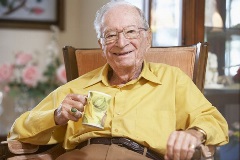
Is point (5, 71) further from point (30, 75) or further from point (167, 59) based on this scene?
point (167, 59)

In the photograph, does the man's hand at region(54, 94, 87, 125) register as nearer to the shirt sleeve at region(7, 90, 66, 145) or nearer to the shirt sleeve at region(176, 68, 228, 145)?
the shirt sleeve at region(7, 90, 66, 145)

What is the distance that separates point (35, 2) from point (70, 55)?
179 cm

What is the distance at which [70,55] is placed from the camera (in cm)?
205

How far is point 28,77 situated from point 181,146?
2.00 m

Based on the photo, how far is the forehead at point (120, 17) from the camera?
5.51ft

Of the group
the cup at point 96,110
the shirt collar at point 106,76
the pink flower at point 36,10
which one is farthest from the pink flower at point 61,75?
the cup at point 96,110

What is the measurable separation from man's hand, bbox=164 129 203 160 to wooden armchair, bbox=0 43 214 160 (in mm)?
236

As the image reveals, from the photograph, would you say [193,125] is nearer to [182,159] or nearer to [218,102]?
[182,159]

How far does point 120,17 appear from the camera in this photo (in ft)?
5.52

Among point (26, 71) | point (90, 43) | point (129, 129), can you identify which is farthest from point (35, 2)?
point (129, 129)

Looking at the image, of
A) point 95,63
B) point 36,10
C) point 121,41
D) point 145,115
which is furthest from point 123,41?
point 36,10

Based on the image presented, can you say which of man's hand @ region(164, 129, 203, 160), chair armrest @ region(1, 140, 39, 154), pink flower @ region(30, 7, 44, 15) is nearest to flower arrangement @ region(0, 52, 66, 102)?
pink flower @ region(30, 7, 44, 15)

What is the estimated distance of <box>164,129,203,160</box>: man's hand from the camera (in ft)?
4.06

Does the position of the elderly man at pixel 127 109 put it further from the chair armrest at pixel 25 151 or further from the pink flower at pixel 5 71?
the pink flower at pixel 5 71
